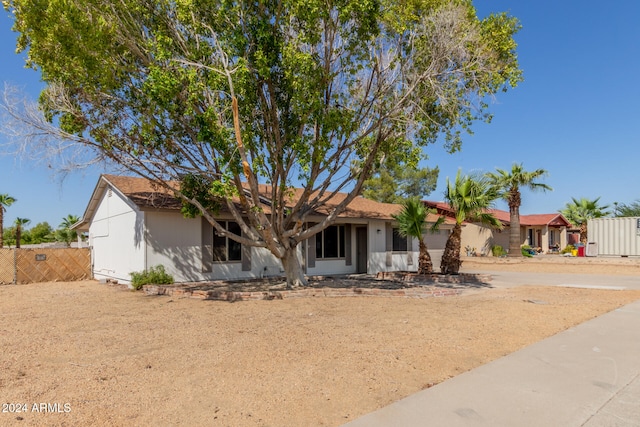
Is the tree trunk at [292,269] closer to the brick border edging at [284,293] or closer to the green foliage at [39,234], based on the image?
the brick border edging at [284,293]

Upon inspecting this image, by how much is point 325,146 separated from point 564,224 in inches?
1627

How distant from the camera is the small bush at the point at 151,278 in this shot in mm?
14102

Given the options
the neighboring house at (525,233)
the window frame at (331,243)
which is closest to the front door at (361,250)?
the window frame at (331,243)

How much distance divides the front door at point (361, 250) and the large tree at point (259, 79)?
7513 mm

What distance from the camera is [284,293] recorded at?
A: 12406 millimetres

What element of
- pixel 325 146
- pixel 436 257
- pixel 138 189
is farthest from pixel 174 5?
pixel 436 257

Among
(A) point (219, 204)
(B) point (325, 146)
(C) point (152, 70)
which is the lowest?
(A) point (219, 204)

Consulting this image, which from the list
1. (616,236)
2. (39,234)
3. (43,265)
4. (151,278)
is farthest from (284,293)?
(39,234)

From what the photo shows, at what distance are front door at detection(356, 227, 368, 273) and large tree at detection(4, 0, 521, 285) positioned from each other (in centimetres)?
751

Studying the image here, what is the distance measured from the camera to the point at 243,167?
11.4 m

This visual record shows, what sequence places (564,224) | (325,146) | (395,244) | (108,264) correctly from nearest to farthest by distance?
(325,146) → (108,264) → (395,244) → (564,224)

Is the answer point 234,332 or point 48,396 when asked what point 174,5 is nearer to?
point 234,332

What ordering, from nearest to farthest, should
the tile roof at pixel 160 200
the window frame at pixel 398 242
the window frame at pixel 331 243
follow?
the tile roof at pixel 160 200 → the window frame at pixel 331 243 → the window frame at pixel 398 242

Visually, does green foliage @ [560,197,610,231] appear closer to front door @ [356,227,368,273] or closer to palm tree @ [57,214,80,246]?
front door @ [356,227,368,273]
